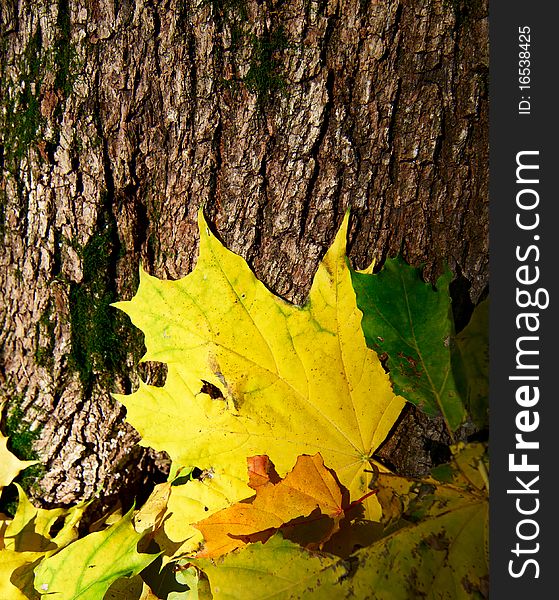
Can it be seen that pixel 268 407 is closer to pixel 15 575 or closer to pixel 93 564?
pixel 93 564

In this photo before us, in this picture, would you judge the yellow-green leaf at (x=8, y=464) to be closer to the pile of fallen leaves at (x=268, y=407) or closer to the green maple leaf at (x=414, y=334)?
the pile of fallen leaves at (x=268, y=407)

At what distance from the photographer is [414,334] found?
855 mm

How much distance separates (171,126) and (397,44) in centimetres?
35

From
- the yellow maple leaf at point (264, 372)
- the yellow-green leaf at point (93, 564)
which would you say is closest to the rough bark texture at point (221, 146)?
the yellow maple leaf at point (264, 372)

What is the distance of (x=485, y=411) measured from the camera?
2.64 feet

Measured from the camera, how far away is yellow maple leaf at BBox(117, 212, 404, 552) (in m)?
0.90

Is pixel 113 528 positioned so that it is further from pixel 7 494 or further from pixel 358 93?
pixel 358 93

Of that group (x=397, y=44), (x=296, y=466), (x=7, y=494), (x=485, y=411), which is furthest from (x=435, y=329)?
(x=7, y=494)

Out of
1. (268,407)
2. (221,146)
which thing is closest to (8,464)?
(268,407)

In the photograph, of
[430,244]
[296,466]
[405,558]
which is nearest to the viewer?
[405,558]

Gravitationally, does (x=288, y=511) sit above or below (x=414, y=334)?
below

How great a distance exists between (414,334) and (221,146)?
39 cm

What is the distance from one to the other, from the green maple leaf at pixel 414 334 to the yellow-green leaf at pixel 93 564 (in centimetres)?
43

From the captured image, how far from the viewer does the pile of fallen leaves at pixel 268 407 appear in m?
0.85
